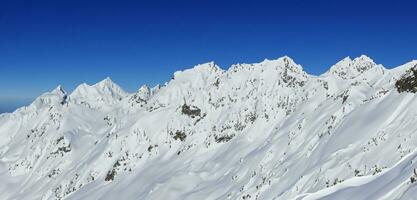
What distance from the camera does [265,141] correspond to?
270 ft

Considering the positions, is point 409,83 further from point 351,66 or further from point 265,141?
point 351,66

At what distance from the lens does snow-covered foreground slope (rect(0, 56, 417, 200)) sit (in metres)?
29.5

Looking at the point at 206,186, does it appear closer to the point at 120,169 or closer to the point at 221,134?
the point at 221,134

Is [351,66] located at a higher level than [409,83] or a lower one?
higher

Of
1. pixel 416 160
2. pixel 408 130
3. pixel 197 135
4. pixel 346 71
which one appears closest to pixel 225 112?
pixel 197 135

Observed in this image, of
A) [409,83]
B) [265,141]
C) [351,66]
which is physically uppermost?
[351,66]

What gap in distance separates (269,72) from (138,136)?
41061 millimetres

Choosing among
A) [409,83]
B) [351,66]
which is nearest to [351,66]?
[351,66]

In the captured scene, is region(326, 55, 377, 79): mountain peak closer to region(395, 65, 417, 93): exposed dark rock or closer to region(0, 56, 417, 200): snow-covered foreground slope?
region(0, 56, 417, 200): snow-covered foreground slope

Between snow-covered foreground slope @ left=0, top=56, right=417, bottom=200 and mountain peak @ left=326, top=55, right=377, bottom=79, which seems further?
mountain peak @ left=326, top=55, right=377, bottom=79

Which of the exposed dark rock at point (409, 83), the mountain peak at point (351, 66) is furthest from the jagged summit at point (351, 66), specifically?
the exposed dark rock at point (409, 83)

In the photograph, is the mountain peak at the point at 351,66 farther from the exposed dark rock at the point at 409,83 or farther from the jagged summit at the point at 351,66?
the exposed dark rock at the point at 409,83

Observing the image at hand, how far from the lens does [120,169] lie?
12325cm

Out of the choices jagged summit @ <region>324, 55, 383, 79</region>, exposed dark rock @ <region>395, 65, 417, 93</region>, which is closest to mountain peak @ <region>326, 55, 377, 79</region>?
jagged summit @ <region>324, 55, 383, 79</region>
